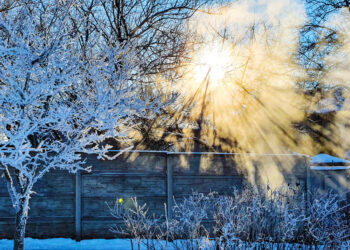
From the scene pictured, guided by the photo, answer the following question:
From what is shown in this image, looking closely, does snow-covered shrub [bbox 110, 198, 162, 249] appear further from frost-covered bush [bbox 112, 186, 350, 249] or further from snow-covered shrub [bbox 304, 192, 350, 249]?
snow-covered shrub [bbox 304, 192, 350, 249]

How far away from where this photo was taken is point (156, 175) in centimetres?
587

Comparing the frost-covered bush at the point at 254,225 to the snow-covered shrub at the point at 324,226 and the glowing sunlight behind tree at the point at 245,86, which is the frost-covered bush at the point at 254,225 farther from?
the glowing sunlight behind tree at the point at 245,86

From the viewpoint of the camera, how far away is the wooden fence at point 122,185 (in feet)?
18.1

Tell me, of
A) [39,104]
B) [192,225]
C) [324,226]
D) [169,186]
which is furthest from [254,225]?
[39,104]

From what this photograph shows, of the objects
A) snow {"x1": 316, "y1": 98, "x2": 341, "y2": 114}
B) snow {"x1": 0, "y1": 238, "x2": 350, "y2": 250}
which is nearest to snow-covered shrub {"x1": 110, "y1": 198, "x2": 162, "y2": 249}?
snow {"x1": 0, "y1": 238, "x2": 350, "y2": 250}

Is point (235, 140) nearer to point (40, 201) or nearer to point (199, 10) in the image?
point (199, 10)

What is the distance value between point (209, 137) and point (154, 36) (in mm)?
3482

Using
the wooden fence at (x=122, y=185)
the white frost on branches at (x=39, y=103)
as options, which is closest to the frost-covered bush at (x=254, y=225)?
the wooden fence at (x=122, y=185)

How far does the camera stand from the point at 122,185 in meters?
5.72

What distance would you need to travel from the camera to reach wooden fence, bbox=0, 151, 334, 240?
218 inches

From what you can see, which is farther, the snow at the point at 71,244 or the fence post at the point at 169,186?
the fence post at the point at 169,186

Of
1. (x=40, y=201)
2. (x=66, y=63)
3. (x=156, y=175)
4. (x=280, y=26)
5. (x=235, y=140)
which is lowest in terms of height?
(x=40, y=201)

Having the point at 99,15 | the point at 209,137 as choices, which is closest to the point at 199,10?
the point at 99,15

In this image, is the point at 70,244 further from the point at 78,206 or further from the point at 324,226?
the point at 324,226
